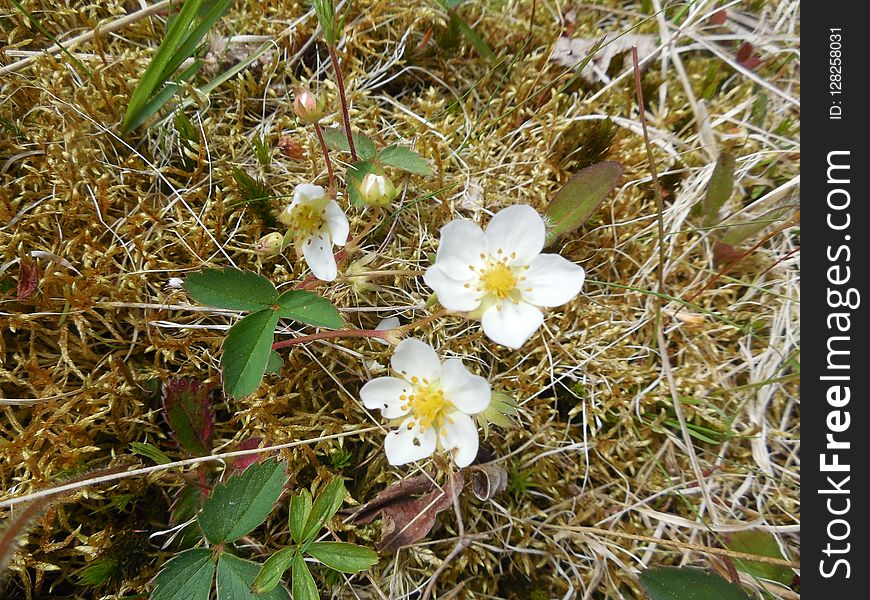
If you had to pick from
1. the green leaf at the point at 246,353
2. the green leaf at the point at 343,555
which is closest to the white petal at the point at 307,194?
the green leaf at the point at 246,353

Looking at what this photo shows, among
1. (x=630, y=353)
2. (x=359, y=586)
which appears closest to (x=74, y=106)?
(x=359, y=586)

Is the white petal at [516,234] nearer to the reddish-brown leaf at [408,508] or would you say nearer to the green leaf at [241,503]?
the reddish-brown leaf at [408,508]

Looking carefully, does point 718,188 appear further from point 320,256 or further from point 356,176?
point 320,256

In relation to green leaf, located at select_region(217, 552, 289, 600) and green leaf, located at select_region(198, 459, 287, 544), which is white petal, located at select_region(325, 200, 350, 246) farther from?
green leaf, located at select_region(217, 552, 289, 600)

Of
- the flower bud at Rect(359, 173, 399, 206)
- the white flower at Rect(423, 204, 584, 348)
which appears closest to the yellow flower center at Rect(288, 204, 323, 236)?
the flower bud at Rect(359, 173, 399, 206)
